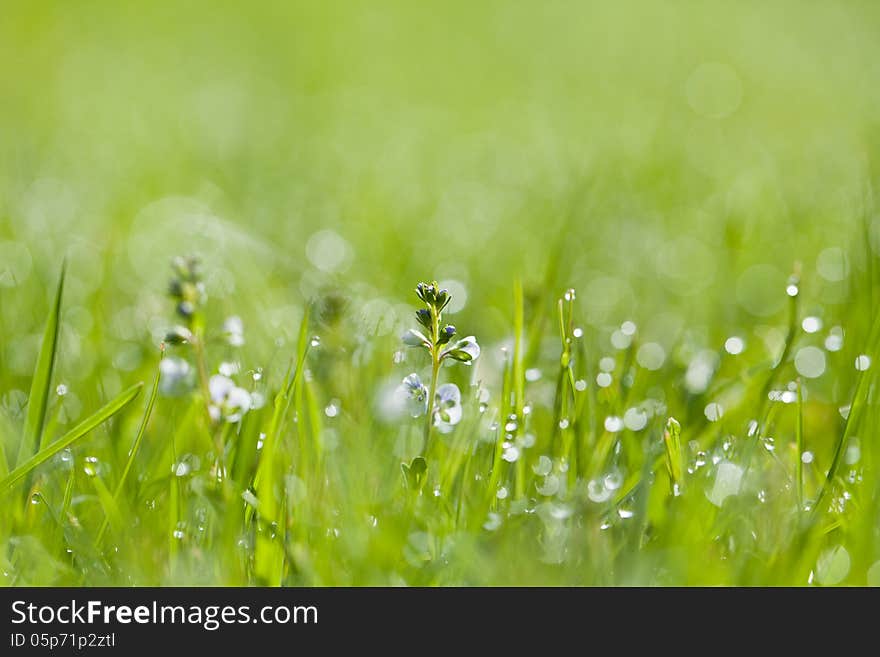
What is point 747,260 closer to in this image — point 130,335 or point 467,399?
point 467,399

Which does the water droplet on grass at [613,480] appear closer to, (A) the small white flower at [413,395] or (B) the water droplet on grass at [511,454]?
(B) the water droplet on grass at [511,454]

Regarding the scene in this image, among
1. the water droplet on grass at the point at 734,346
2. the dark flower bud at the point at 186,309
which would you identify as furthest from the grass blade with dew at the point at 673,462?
the dark flower bud at the point at 186,309

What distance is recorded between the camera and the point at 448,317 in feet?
7.30

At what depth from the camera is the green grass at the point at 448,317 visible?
1317 mm

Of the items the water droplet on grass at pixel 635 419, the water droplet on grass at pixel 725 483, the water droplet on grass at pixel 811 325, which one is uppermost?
the water droplet on grass at pixel 811 325

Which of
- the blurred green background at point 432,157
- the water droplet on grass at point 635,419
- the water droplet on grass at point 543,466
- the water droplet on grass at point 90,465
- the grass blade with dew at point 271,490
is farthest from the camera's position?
the blurred green background at point 432,157

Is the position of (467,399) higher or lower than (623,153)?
lower

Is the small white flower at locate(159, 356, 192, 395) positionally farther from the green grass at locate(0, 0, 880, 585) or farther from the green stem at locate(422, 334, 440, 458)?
the green stem at locate(422, 334, 440, 458)

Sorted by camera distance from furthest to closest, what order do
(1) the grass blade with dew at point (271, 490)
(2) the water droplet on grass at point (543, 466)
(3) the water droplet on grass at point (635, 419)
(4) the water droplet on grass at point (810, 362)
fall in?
(4) the water droplet on grass at point (810, 362) → (3) the water droplet on grass at point (635, 419) → (2) the water droplet on grass at point (543, 466) → (1) the grass blade with dew at point (271, 490)

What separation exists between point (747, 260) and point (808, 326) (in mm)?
720

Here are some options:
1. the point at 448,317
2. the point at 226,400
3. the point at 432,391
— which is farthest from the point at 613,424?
the point at 448,317
